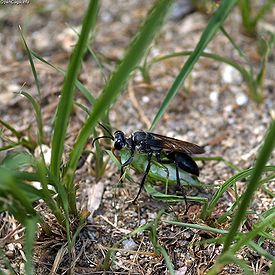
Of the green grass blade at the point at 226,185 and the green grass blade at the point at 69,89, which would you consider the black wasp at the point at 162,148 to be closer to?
the green grass blade at the point at 226,185

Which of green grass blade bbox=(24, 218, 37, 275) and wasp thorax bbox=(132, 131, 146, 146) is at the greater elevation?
wasp thorax bbox=(132, 131, 146, 146)

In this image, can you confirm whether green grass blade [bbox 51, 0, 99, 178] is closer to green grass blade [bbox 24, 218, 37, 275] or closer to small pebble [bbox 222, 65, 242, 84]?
green grass blade [bbox 24, 218, 37, 275]

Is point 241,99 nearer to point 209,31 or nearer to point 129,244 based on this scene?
point 209,31

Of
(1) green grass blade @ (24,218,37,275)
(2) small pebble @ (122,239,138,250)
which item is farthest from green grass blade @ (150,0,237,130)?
(1) green grass blade @ (24,218,37,275)

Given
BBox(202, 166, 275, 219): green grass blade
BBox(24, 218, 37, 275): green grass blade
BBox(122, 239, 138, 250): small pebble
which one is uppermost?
BBox(202, 166, 275, 219): green grass blade

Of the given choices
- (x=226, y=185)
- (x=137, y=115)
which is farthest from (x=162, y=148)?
(x=137, y=115)

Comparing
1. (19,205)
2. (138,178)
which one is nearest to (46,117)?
(138,178)

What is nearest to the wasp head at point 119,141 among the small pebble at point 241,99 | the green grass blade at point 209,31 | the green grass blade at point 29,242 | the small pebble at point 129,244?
the green grass blade at point 209,31
